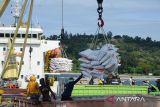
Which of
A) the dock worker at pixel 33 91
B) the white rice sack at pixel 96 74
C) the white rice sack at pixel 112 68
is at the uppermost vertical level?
the white rice sack at pixel 112 68

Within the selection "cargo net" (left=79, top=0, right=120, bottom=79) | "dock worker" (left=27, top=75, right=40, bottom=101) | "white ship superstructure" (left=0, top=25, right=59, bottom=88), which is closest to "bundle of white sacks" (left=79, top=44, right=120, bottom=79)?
"cargo net" (left=79, top=0, right=120, bottom=79)

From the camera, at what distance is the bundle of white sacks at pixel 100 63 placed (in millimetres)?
32562

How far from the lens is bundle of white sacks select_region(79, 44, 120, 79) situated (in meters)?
32.6

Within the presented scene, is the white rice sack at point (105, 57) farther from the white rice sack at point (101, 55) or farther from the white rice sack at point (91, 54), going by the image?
the white rice sack at point (91, 54)

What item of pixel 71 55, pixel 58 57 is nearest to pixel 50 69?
pixel 58 57

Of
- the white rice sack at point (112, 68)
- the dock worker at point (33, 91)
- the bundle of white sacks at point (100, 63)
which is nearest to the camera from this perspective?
the dock worker at point (33, 91)

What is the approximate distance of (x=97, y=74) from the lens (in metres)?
32.1

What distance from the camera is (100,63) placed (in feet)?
108

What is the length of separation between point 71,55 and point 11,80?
91258 mm

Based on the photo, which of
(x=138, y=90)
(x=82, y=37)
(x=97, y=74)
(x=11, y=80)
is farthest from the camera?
(x=82, y=37)

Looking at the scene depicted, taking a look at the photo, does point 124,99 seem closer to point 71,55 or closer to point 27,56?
point 27,56

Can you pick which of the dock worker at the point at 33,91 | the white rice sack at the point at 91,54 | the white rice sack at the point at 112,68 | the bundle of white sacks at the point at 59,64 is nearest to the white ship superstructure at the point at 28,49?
the bundle of white sacks at the point at 59,64

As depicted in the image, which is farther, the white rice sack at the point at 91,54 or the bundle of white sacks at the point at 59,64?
the bundle of white sacks at the point at 59,64

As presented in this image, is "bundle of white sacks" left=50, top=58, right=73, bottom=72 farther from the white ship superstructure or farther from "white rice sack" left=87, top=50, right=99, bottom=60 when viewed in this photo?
"white rice sack" left=87, top=50, right=99, bottom=60
